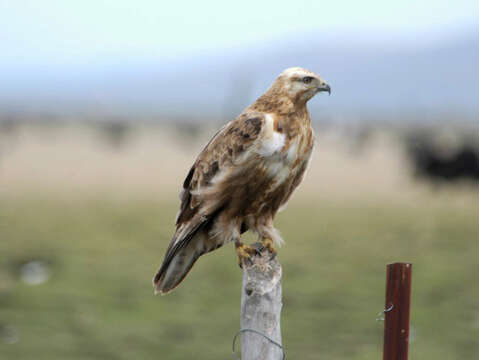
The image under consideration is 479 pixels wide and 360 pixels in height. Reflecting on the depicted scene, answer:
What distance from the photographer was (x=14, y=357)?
38.8 feet

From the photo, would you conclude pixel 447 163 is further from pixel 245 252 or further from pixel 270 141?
pixel 270 141

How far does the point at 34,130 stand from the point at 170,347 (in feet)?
168

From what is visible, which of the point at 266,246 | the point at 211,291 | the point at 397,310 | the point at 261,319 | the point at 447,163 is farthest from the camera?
the point at 447,163

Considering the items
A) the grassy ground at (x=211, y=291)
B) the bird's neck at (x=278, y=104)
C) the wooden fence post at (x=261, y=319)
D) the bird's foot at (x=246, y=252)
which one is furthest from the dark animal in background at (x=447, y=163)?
the wooden fence post at (x=261, y=319)

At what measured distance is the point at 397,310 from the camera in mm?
4477

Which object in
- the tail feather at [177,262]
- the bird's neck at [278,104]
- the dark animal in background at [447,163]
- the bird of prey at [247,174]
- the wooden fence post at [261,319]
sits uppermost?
the dark animal in background at [447,163]

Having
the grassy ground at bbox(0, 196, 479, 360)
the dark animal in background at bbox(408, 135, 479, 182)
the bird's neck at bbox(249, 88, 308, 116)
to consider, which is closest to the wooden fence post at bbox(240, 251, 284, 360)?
the bird's neck at bbox(249, 88, 308, 116)

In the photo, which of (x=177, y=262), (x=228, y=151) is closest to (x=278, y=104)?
(x=228, y=151)

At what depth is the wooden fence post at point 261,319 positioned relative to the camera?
4824 mm

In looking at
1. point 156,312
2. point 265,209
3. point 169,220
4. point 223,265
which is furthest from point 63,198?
point 265,209

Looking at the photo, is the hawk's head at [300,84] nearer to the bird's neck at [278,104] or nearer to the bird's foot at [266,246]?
the bird's neck at [278,104]

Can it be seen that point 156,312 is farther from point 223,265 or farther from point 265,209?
point 265,209

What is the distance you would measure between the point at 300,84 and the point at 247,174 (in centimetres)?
76

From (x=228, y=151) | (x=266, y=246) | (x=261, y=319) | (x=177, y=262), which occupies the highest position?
Answer: (x=228, y=151)
